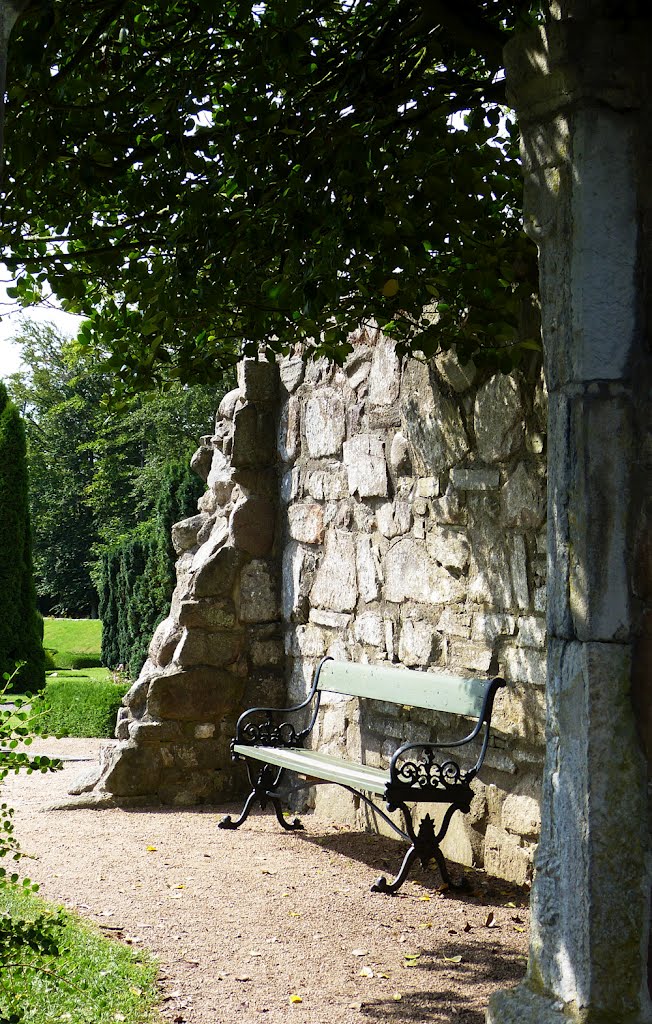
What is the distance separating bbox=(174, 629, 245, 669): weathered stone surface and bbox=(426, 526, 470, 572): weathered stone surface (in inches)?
71.0

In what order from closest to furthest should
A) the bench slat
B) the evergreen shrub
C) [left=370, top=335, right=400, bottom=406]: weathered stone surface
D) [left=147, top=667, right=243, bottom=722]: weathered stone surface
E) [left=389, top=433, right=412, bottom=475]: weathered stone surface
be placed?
the bench slat, [left=389, top=433, right=412, bottom=475]: weathered stone surface, [left=370, top=335, right=400, bottom=406]: weathered stone surface, [left=147, top=667, right=243, bottom=722]: weathered stone surface, the evergreen shrub

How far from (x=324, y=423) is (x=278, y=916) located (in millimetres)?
3008

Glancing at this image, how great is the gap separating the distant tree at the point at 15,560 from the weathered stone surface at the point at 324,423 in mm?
8272

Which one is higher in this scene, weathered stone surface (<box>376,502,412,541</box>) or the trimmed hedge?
weathered stone surface (<box>376,502,412,541</box>)

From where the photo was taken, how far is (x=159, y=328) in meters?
4.32

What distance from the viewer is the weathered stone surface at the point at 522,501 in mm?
4612

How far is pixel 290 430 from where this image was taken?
6758 millimetres

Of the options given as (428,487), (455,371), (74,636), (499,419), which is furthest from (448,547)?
(74,636)

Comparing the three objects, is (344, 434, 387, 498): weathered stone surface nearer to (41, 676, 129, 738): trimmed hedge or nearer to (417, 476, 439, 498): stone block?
(417, 476, 439, 498): stone block

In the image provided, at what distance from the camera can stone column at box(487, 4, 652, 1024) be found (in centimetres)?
230

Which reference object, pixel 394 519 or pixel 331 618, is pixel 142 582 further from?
pixel 394 519

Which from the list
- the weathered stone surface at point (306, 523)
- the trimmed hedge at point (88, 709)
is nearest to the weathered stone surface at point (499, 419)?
the weathered stone surface at point (306, 523)

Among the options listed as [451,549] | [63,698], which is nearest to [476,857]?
[451,549]

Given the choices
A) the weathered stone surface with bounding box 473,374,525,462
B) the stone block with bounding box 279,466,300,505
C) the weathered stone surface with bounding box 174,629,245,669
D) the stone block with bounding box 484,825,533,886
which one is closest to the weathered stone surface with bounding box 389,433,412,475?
the weathered stone surface with bounding box 473,374,525,462
